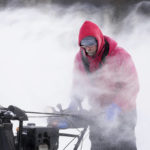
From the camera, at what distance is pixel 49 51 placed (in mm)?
7832

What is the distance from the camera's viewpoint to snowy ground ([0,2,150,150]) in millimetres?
6462

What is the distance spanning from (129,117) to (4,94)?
3.88 metres

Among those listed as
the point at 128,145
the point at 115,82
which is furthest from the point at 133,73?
the point at 128,145

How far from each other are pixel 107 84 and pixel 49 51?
15.3ft

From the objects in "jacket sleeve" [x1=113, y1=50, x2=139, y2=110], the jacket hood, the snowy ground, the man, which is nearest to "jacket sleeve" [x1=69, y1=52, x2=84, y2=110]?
the man

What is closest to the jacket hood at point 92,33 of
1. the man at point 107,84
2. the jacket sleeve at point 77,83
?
the man at point 107,84

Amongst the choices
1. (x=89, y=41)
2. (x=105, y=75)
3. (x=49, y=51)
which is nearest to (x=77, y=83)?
(x=105, y=75)

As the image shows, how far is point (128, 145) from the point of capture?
336cm

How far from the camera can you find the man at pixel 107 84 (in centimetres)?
316

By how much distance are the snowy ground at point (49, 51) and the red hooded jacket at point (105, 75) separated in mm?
2288

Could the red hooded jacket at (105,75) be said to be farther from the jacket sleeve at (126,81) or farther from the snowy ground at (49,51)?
the snowy ground at (49,51)

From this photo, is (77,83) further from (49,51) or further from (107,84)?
(49,51)

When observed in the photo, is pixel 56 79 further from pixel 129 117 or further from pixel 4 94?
pixel 129 117

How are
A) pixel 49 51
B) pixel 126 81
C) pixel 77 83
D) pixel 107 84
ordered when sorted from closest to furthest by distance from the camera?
pixel 126 81
pixel 107 84
pixel 77 83
pixel 49 51
